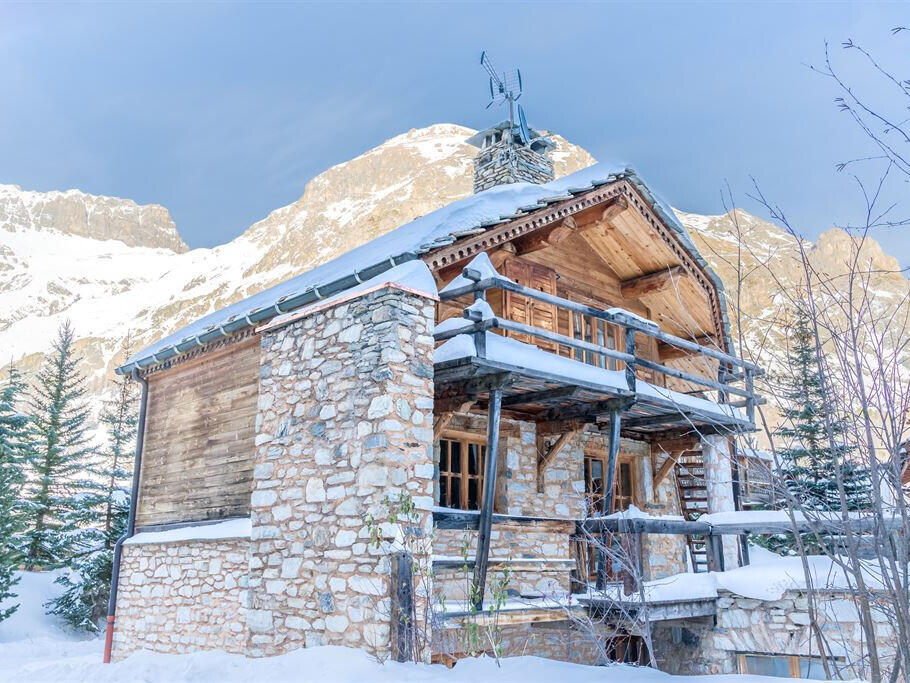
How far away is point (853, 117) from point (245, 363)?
9.14 meters

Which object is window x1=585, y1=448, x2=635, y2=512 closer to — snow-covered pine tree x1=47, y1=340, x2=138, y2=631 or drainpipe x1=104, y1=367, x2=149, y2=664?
drainpipe x1=104, y1=367, x2=149, y2=664

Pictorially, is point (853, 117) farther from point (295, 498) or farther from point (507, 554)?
point (507, 554)

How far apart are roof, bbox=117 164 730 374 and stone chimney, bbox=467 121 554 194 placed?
387 cm

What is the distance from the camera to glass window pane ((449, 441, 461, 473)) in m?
10.9

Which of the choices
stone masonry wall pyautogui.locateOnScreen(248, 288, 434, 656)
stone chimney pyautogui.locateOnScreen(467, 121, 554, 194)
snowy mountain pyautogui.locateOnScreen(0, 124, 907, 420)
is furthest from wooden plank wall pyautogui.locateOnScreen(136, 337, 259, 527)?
snowy mountain pyautogui.locateOnScreen(0, 124, 907, 420)

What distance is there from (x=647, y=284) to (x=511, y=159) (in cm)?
419

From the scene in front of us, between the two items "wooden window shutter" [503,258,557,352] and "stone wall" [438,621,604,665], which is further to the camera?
"wooden window shutter" [503,258,557,352]

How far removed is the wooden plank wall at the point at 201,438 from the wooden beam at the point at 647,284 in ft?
23.3

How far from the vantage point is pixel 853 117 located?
3.08m

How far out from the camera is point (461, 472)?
1099 cm

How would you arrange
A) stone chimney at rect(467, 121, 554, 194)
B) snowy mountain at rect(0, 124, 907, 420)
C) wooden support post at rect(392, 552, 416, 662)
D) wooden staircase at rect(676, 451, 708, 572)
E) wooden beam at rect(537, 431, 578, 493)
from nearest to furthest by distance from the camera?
1. wooden support post at rect(392, 552, 416, 662)
2. wooden beam at rect(537, 431, 578, 493)
3. wooden staircase at rect(676, 451, 708, 572)
4. stone chimney at rect(467, 121, 554, 194)
5. snowy mountain at rect(0, 124, 907, 420)

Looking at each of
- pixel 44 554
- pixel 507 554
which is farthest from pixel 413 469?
pixel 44 554

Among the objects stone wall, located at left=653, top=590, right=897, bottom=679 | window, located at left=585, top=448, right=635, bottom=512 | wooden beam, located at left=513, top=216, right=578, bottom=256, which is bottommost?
stone wall, located at left=653, top=590, right=897, bottom=679

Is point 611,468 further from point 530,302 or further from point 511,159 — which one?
point 511,159
